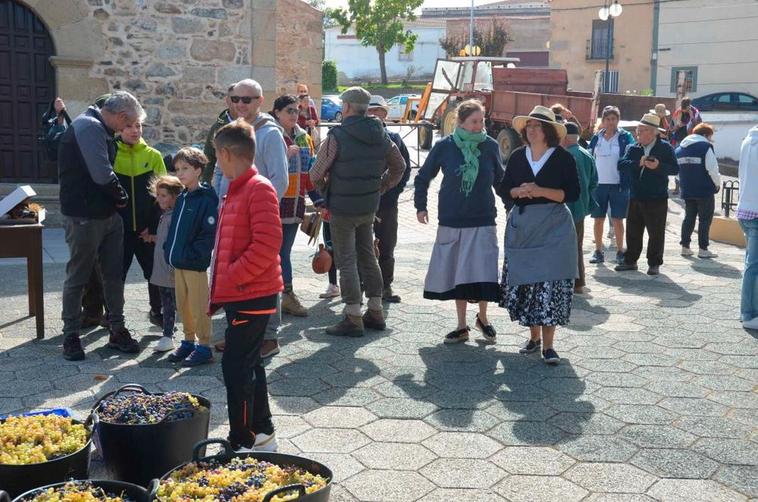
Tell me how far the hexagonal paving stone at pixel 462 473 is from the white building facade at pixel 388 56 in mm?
59917

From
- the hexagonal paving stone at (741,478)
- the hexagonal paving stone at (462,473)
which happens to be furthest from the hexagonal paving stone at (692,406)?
the hexagonal paving stone at (462,473)

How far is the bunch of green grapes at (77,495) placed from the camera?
3.21 m

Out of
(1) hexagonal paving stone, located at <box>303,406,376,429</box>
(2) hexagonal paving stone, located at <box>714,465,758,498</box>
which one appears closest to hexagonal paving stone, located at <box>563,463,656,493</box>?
(2) hexagonal paving stone, located at <box>714,465,758,498</box>

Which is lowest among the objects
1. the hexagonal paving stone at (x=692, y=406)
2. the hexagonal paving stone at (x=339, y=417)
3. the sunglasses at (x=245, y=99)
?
the hexagonal paving stone at (x=339, y=417)

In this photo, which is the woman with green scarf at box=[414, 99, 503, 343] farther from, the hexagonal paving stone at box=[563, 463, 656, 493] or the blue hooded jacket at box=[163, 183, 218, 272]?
the hexagonal paving stone at box=[563, 463, 656, 493]

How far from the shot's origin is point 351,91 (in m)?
6.62

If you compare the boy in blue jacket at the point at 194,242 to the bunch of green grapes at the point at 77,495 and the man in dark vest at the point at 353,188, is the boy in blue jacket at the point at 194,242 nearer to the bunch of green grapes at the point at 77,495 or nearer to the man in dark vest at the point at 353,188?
the man in dark vest at the point at 353,188

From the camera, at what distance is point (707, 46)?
3672 cm

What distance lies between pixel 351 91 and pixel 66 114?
5321 mm

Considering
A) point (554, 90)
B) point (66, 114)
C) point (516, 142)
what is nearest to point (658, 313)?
point (66, 114)

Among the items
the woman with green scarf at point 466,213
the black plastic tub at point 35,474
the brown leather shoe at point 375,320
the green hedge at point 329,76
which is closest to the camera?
the black plastic tub at point 35,474

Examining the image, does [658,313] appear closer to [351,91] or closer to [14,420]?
[351,91]

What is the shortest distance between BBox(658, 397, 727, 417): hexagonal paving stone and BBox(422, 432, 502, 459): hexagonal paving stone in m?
1.24

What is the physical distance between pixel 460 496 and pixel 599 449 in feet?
3.10
